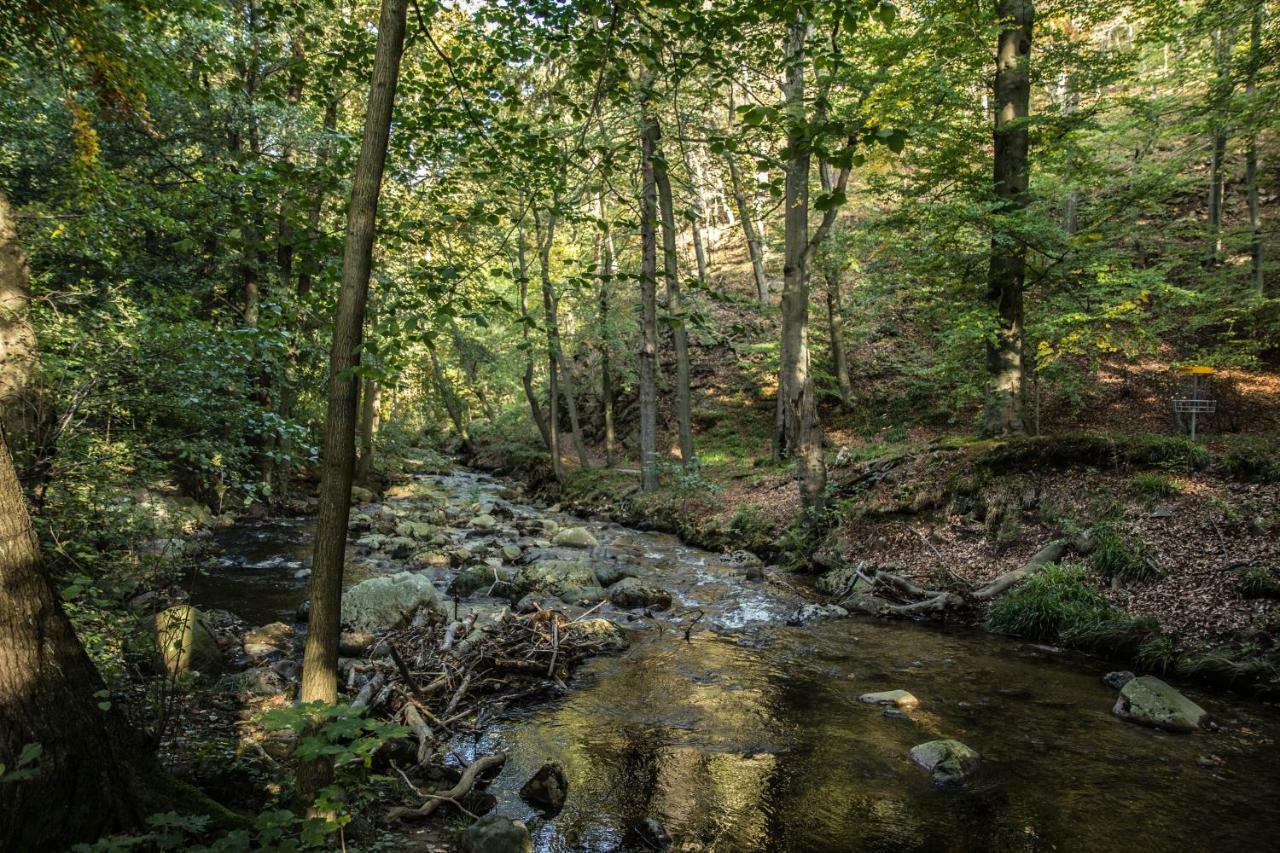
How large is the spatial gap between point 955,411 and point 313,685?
62.7 feet

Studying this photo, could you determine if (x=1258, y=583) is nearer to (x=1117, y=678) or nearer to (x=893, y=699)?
(x=1117, y=678)

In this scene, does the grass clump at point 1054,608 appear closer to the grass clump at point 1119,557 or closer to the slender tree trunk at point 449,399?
the grass clump at point 1119,557

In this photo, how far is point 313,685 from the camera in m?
3.29

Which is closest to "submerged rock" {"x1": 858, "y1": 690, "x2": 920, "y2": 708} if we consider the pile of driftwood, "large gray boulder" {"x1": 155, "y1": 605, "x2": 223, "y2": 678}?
the pile of driftwood

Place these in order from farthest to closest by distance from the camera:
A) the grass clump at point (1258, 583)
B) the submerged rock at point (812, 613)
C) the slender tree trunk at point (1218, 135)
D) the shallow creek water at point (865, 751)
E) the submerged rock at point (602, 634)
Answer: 1. the slender tree trunk at point (1218, 135)
2. the submerged rock at point (812, 613)
3. the submerged rock at point (602, 634)
4. the grass clump at point (1258, 583)
5. the shallow creek water at point (865, 751)

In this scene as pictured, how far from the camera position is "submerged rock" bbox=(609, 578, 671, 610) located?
10.1m

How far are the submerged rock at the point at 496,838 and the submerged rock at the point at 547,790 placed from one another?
2.25ft

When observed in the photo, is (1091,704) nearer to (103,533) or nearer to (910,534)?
(910,534)

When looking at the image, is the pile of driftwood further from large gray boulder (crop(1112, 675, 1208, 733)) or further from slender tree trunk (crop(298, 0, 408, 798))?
large gray boulder (crop(1112, 675, 1208, 733))

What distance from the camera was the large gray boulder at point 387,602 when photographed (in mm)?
8430

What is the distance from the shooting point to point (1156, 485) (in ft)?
30.2

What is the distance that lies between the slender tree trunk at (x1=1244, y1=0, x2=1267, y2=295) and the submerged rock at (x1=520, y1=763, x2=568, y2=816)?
472 inches

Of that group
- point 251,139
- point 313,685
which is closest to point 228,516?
point 251,139

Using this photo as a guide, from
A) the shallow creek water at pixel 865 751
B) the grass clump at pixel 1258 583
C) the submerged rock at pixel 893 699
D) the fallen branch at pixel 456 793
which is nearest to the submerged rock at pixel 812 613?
the shallow creek water at pixel 865 751
